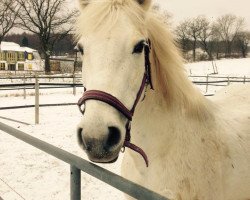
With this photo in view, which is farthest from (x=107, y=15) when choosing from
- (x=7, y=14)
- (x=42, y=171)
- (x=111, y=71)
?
(x=7, y=14)

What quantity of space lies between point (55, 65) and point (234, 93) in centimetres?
4653

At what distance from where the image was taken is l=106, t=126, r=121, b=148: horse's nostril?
5.15 feet

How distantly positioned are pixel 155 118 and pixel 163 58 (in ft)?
1.41

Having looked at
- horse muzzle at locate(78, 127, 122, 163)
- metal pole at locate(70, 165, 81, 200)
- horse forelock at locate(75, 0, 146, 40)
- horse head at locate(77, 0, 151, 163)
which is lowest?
metal pole at locate(70, 165, 81, 200)

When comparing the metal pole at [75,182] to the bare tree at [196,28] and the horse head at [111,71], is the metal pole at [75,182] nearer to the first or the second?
the horse head at [111,71]

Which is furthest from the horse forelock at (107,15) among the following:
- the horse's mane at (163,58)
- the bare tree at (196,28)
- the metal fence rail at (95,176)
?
the bare tree at (196,28)

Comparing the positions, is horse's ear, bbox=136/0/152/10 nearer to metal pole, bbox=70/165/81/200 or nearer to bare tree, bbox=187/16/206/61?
metal pole, bbox=70/165/81/200

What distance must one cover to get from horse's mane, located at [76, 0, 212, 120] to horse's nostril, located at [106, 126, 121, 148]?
67 centimetres

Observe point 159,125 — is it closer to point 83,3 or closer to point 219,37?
point 83,3

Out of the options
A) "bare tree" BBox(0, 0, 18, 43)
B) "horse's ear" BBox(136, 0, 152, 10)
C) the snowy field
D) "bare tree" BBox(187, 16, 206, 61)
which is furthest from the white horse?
"bare tree" BBox(187, 16, 206, 61)

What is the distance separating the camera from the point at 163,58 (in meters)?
2.31

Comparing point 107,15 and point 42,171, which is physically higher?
point 107,15

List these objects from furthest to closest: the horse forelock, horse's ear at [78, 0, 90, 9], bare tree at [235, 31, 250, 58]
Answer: bare tree at [235, 31, 250, 58], horse's ear at [78, 0, 90, 9], the horse forelock

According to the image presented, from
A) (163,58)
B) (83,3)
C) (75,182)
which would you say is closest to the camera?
(75,182)
